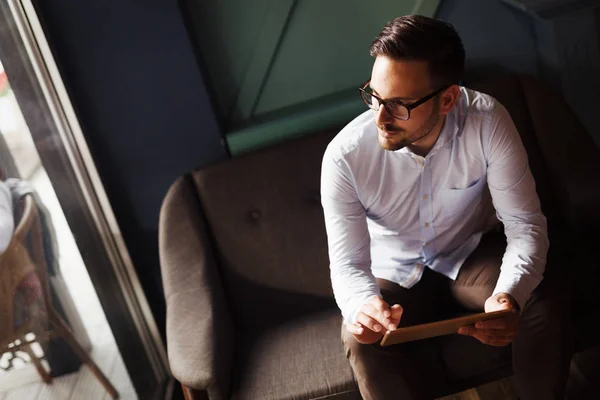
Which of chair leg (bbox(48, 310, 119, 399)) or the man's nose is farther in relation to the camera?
chair leg (bbox(48, 310, 119, 399))

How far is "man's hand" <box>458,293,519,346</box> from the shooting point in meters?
1.48

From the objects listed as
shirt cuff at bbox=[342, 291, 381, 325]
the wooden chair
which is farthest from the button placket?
the wooden chair

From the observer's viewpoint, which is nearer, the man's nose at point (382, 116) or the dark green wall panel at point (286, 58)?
the man's nose at point (382, 116)

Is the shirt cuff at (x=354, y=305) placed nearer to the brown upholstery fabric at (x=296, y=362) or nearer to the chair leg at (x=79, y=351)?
the brown upholstery fabric at (x=296, y=362)

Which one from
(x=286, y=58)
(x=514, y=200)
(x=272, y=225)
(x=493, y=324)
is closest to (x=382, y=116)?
(x=514, y=200)

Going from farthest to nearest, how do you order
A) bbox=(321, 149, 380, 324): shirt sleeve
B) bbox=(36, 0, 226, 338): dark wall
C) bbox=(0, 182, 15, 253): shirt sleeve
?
bbox=(36, 0, 226, 338): dark wall, bbox=(321, 149, 380, 324): shirt sleeve, bbox=(0, 182, 15, 253): shirt sleeve

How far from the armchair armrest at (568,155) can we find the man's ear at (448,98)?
22.3 inches

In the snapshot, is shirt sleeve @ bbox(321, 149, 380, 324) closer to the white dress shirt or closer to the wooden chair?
the white dress shirt

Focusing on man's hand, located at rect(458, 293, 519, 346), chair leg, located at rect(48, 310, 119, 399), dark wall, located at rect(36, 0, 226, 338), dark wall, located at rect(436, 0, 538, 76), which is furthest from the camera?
dark wall, located at rect(436, 0, 538, 76)

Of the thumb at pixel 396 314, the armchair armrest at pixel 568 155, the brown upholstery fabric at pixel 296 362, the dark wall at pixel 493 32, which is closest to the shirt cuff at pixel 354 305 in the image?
the thumb at pixel 396 314

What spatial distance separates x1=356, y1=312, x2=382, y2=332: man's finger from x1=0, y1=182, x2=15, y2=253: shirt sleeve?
2.91ft

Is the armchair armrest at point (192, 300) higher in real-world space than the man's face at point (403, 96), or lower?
lower

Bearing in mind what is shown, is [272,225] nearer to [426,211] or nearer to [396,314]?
[426,211]

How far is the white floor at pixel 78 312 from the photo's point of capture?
1657 mm
